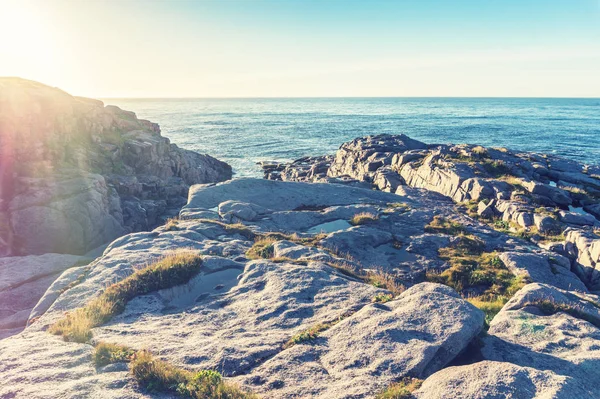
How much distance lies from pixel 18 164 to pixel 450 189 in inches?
1680

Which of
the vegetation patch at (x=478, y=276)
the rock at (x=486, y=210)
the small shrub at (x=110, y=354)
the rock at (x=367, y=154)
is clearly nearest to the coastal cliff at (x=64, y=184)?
the small shrub at (x=110, y=354)

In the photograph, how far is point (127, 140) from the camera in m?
50.9

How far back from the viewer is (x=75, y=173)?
37625mm

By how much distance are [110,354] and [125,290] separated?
435 cm

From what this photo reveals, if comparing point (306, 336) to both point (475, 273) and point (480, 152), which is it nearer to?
point (475, 273)

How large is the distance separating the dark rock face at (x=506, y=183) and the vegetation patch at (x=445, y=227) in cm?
569

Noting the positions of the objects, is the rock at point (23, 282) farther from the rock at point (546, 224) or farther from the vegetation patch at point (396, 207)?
the rock at point (546, 224)

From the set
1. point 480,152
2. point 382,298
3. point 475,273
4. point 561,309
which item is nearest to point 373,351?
point 382,298

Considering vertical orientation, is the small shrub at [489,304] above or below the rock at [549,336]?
below

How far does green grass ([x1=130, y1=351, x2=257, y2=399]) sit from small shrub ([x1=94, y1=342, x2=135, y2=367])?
0.75m

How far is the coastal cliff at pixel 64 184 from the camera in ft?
82.6

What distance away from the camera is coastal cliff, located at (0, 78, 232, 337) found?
2519 centimetres

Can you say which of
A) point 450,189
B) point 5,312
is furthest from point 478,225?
point 5,312

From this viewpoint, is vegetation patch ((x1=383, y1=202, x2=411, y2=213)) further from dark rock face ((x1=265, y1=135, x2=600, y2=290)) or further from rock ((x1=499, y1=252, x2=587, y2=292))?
rock ((x1=499, y1=252, x2=587, y2=292))
